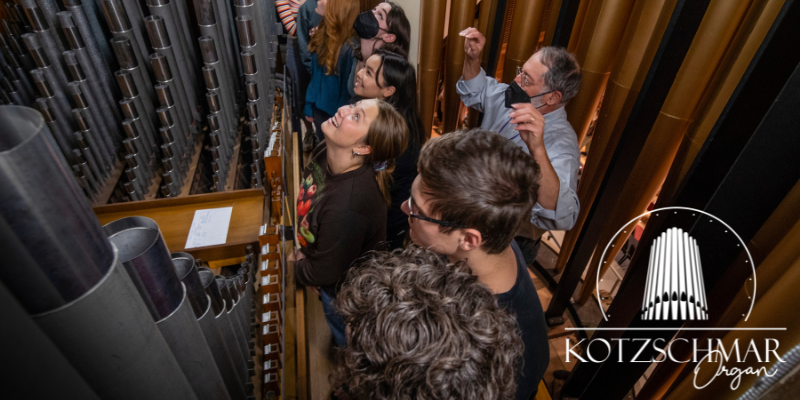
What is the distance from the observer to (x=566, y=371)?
92.0 inches

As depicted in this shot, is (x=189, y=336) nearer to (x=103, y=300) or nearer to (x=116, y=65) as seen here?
(x=103, y=300)

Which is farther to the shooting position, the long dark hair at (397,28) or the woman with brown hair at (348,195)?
the long dark hair at (397,28)

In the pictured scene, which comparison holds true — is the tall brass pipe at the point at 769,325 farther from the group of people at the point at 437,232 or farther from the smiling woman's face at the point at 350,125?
the smiling woman's face at the point at 350,125

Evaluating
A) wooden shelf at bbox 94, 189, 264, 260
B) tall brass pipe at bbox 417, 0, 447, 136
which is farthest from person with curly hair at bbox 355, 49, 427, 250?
wooden shelf at bbox 94, 189, 264, 260

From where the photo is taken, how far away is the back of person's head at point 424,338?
0.70 meters

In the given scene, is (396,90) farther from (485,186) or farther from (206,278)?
(206,278)

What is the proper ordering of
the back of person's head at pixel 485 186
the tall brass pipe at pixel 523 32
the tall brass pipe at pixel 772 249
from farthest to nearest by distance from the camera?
the tall brass pipe at pixel 523 32
the back of person's head at pixel 485 186
the tall brass pipe at pixel 772 249

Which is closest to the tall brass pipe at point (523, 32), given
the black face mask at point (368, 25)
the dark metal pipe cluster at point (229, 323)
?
the black face mask at point (368, 25)

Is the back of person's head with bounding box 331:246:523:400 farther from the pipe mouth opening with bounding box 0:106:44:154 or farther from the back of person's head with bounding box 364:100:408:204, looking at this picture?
the back of person's head with bounding box 364:100:408:204

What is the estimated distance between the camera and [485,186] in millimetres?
1015

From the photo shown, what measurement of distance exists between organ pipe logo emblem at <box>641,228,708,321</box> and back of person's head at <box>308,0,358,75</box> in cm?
229

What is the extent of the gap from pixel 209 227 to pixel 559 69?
1836 millimetres

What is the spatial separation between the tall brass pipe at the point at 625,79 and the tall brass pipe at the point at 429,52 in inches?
50.6

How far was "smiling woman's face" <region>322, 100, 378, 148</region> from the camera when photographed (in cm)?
154
